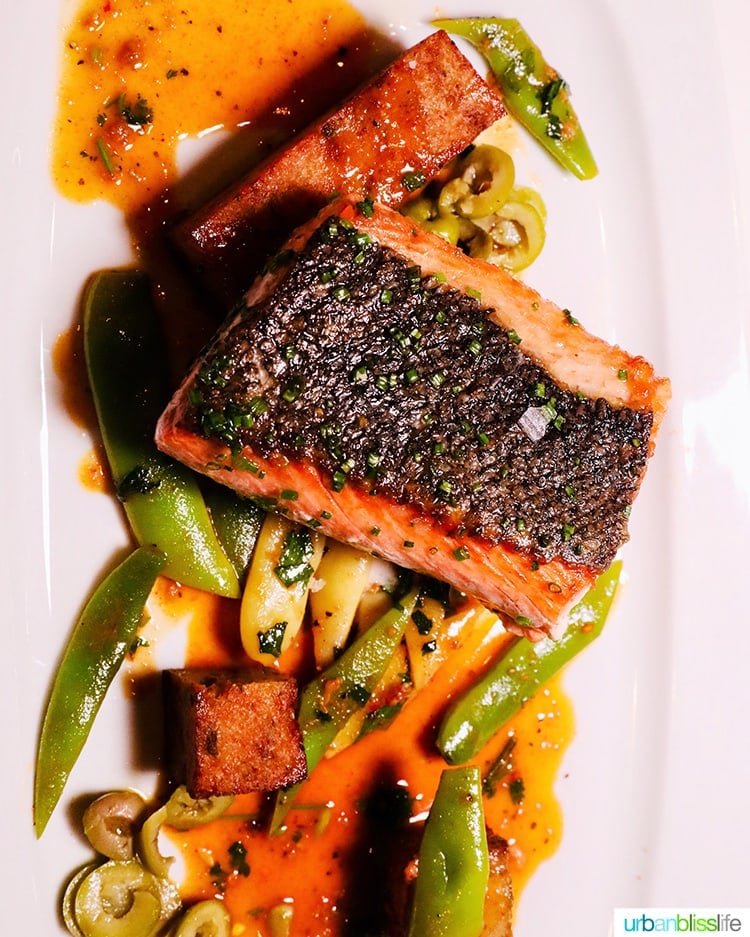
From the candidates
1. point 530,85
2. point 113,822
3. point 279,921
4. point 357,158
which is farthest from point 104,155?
point 279,921

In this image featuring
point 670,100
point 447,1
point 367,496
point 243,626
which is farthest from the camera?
point 670,100

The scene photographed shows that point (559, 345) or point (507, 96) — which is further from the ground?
point (507, 96)

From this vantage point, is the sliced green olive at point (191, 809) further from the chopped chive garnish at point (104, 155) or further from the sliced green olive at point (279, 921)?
the chopped chive garnish at point (104, 155)

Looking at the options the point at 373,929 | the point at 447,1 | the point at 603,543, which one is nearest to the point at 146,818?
the point at 373,929

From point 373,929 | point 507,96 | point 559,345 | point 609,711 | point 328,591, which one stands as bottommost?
point 373,929

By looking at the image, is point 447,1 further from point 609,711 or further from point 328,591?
point 609,711

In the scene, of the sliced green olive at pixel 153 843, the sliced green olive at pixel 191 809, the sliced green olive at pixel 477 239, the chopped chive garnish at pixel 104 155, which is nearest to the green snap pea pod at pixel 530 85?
the sliced green olive at pixel 477 239

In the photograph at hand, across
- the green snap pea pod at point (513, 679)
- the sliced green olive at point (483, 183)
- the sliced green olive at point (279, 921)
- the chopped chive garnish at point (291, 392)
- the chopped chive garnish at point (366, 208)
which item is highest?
the sliced green olive at point (483, 183)
